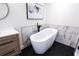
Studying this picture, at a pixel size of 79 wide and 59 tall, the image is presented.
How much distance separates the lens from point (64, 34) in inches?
113

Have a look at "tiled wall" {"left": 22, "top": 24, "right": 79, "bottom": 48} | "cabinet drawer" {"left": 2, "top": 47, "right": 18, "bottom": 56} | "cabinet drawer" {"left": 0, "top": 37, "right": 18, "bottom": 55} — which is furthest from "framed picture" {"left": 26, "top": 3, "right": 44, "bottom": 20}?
"cabinet drawer" {"left": 2, "top": 47, "right": 18, "bottom": 56}

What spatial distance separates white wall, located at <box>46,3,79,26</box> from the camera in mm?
2528

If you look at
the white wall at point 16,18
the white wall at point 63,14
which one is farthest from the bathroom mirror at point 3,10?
the white wall at point 63,14

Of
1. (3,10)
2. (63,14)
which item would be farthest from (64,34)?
(3,10)

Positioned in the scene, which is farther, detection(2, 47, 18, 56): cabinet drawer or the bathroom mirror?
the bathroom mirror

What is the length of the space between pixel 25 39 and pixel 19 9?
100cm

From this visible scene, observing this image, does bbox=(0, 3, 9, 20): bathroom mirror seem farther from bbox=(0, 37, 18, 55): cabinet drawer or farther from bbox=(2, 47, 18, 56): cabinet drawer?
bbox=(2, 47, 18, 56): cabinet drawer

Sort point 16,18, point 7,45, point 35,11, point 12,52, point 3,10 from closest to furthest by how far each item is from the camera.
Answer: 1. point 7,45
2. point 12,52
3. point 3,10
4. point 16,18
5. point 35,11

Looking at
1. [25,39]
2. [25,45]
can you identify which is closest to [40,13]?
[25,39]

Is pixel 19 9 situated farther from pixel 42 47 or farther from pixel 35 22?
pixel 42 47

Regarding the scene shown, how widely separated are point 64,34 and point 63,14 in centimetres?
75

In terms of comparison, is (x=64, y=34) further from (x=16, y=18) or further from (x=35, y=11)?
(x=16, y=18)

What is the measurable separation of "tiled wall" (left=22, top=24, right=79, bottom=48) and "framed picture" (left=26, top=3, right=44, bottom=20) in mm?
368

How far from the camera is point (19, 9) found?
7.36 feet
